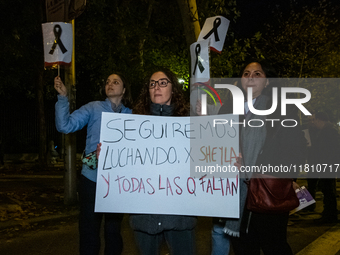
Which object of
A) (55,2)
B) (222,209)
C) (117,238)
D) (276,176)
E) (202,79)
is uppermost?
(55,2)

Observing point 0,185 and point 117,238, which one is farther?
point 0,185

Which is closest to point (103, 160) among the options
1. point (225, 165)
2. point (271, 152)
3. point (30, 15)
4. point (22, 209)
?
point (225, 165)

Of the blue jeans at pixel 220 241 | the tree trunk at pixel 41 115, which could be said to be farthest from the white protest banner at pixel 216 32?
the tree trunk at pixel 41 115

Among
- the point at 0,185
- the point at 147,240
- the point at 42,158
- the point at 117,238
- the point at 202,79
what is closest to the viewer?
the point at 147,240

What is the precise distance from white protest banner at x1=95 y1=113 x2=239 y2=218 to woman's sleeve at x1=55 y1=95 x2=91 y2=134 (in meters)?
0.54

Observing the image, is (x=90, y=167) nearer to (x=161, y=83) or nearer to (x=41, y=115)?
(x=161, y=83)

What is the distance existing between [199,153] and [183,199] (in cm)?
34

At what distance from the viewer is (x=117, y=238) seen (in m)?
3.59

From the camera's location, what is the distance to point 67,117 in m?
3.35

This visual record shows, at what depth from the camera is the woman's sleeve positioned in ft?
10.8

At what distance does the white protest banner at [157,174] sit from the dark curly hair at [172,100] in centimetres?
11

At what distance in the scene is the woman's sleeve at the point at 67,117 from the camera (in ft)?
10.8

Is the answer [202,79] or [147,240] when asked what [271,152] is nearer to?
A: [147,240]

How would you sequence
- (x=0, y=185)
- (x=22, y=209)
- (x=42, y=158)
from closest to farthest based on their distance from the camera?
1. (x=22, y=209)
2. (x=0, y=185)
3. (x=42, y=158)
